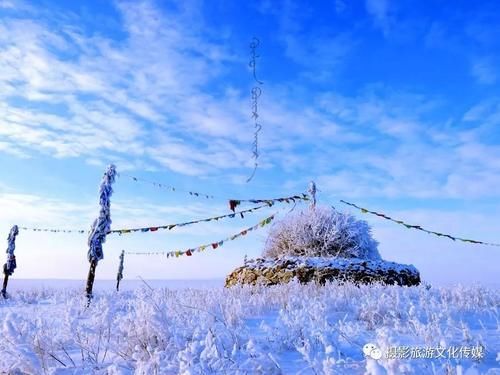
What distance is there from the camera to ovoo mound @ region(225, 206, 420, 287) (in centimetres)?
1226

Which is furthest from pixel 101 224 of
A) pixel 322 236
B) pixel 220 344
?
pixel 220 344

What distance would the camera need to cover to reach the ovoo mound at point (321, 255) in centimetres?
1226

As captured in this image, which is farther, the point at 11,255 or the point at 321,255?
the point at 11,255

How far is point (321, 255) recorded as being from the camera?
1440 cm

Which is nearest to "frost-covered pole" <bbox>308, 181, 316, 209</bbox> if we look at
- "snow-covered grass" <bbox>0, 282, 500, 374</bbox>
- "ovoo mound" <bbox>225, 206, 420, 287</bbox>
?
"ovoo mound" <bbox>225, 206, 420, 287</bbox>

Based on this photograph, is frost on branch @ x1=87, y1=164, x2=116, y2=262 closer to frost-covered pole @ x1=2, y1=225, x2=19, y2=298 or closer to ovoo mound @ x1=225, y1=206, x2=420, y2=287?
ovoo mound @ x1=225, y1=206, x2=420, y2=287

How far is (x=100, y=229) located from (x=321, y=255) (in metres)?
7.52

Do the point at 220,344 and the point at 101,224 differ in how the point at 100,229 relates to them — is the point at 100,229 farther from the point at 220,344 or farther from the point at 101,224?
the point at 220,344

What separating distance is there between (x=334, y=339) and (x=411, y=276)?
10170mm

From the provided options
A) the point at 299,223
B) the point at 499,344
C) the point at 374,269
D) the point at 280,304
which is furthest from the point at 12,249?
the point at 499,344

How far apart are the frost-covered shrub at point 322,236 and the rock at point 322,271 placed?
1.73m

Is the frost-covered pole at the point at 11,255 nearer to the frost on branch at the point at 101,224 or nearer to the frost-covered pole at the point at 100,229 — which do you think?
the frost-covered pole at the point at 100,229

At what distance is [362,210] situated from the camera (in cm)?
1584

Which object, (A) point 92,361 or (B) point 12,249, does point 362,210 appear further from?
(B) point 12,249
